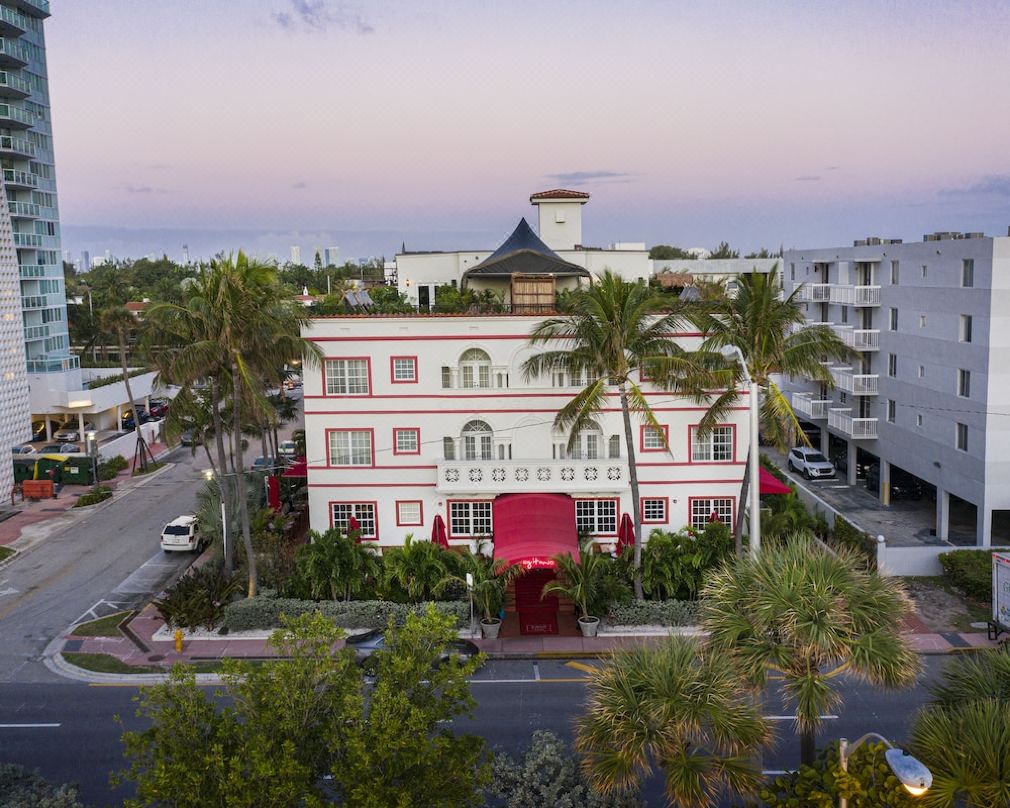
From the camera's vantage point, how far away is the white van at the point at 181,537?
38125 mm

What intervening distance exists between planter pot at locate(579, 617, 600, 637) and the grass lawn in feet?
48.9

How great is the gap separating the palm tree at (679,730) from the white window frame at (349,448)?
20.6m

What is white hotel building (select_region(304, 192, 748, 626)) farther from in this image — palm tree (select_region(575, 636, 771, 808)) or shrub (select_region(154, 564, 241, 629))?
palm tree (select_region(575, 636, 771, 808))

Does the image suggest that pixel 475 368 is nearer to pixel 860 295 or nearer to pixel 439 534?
pixel 439 534

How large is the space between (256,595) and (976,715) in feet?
76.7

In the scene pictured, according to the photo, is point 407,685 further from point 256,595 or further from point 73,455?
point 73,455

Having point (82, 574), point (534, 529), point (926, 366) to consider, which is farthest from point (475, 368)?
point (926, 366)

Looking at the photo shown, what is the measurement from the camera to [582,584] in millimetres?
28938

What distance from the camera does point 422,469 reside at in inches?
1335

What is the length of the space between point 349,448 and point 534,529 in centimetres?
773

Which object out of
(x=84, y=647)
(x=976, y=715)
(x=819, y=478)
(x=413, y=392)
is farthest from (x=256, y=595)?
(x=819, y=478)

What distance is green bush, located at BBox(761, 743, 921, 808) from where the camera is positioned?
13297 mm

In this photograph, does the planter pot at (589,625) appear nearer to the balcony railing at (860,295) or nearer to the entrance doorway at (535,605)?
the entrance doorway at (535,605)

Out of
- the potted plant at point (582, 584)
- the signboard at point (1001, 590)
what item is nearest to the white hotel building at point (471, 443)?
the potted plant at point (582, 584)
